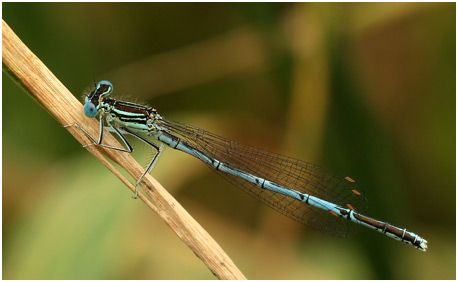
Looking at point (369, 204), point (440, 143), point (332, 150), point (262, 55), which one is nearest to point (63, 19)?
point (262, 55)

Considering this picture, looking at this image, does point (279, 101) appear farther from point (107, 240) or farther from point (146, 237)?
point (107, 240)

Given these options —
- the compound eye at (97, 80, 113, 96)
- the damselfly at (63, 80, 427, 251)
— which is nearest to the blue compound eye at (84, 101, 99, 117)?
the compound eye at (97, 80, 113, 96)

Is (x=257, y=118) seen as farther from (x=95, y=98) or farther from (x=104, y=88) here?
(x=95, y=98)

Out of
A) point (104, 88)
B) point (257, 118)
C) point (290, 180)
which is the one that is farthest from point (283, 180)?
point (104, 88)

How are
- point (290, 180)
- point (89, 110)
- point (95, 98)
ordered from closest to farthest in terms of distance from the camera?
point (89, 110), point (95, 98), point (290, 180)

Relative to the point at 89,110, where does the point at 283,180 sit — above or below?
above

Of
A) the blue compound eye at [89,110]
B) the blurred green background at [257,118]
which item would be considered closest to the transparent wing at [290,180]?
the blurred green background at [257,118]
